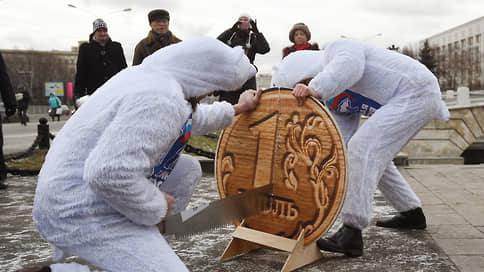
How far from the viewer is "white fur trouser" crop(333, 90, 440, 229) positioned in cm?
327

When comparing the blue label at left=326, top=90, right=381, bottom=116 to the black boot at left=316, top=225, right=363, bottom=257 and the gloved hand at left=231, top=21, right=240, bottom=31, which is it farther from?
the gloved hand at left=231, top=21, right=240, bottom=31

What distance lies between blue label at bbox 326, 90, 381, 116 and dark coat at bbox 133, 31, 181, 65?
2680 mm

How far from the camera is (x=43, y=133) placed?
28.7 ft

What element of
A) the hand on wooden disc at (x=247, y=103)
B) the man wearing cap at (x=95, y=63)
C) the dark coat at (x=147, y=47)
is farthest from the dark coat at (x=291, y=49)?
the hand on wooden disc at (x=247, y=103)

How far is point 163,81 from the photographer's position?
2.04m

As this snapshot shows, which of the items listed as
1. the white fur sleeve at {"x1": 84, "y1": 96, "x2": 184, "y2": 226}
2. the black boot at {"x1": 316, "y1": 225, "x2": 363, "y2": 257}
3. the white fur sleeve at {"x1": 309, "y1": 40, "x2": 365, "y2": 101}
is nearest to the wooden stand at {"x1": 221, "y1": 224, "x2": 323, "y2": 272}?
the black boot at {"x1": 316, "y1": 225, "x2": 363, "y2": 257}

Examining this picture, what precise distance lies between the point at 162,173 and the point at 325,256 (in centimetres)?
150

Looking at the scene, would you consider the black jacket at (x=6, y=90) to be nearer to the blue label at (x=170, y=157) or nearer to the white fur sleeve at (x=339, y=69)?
the white fur sleeve at (x=339, y=69)

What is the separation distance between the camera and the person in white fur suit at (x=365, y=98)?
322cm

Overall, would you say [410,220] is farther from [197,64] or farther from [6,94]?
[6,94]

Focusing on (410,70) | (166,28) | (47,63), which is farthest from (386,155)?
(47,63)

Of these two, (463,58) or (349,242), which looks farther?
(463,58)

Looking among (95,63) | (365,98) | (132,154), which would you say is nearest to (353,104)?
(365,98)

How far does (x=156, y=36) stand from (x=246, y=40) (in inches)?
47.5
